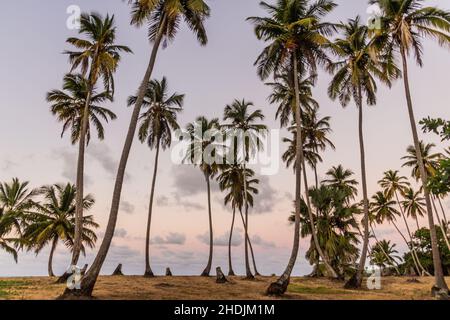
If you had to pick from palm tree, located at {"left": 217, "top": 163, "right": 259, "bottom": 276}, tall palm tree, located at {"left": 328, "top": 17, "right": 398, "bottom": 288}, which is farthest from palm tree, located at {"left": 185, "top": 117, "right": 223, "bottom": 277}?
tall palm tree, located at {"left": 328, "top": 17, "right": 398, "bottom": 288}

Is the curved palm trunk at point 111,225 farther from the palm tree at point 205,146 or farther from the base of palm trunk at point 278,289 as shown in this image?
the palm tree at point 205,146

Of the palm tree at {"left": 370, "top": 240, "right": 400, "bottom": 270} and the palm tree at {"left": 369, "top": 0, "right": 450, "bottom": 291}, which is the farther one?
the palm tree at {"left": 370, "top": 240, "right": 400, "bottom": 270}

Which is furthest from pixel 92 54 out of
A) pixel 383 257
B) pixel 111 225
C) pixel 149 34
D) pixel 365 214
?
pixel 383 257

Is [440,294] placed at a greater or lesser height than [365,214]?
lesser

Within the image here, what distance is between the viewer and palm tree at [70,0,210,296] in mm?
14922

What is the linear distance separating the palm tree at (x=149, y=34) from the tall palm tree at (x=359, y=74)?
34.3 ft

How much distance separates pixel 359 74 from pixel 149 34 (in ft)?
53.1

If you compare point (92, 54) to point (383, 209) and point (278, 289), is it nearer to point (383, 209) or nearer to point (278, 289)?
point (278, 289)

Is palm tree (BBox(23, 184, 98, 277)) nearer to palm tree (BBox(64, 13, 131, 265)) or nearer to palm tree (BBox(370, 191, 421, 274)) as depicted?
palm tree (BBox(64, 13, 131, 265))

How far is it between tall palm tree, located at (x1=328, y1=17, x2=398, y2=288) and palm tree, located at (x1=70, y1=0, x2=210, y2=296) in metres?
10.5

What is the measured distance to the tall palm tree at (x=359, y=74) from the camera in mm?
24194

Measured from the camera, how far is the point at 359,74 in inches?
999
